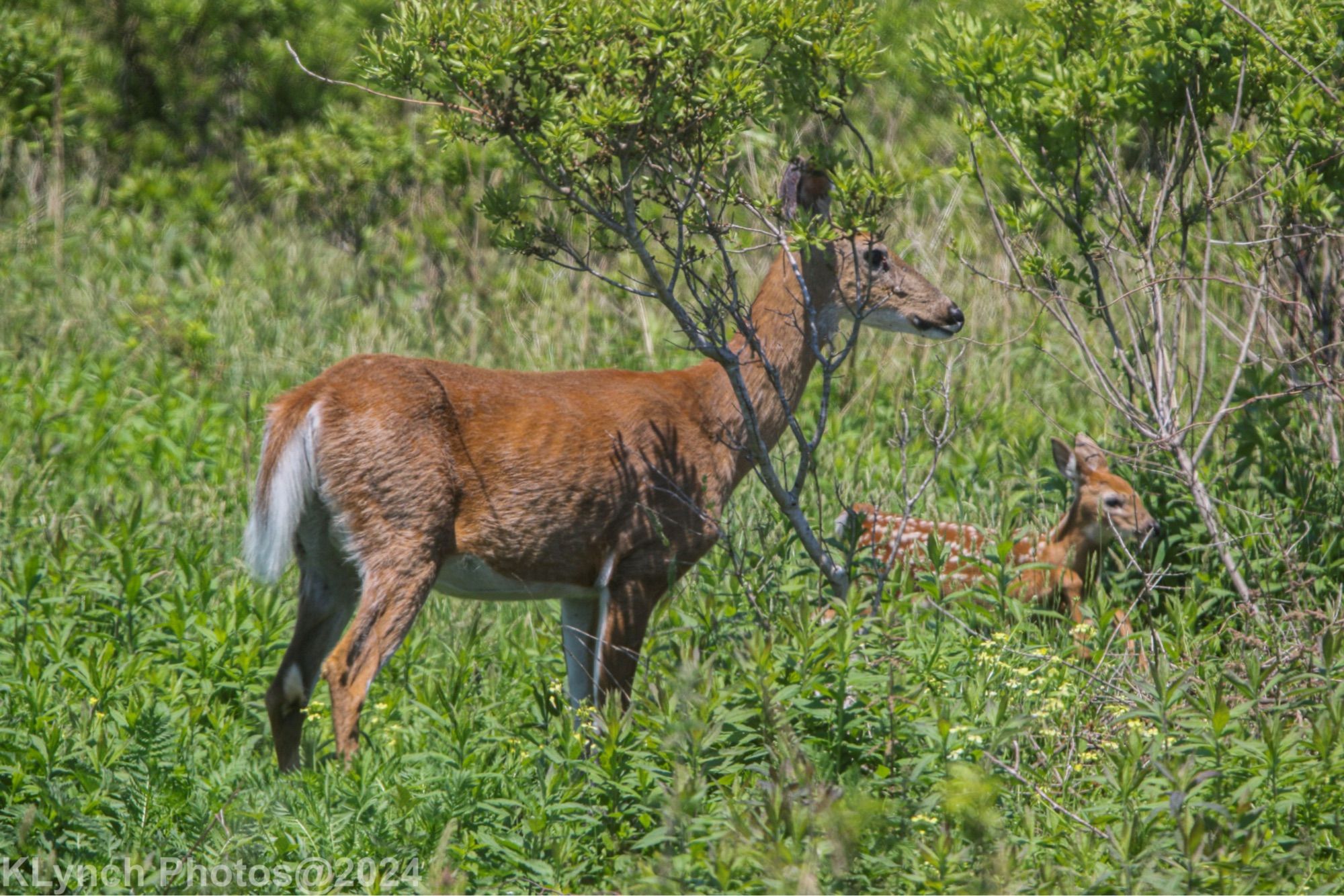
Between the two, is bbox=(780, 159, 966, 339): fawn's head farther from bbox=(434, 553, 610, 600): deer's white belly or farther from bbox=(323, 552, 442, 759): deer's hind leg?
bbox=(323, 552, 442, 759): deer's hind leg

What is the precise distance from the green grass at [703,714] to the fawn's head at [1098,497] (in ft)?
0.52

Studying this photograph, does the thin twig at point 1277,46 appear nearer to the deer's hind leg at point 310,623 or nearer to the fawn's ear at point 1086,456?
the fawn's ear at point 1086,456

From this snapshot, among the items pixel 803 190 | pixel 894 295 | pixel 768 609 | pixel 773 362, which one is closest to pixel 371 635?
pixel 768 609

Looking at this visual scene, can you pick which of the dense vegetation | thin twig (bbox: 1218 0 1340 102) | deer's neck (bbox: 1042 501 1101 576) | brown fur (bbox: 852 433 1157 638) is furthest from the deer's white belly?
thin twig (bbox: 1218 0 1340 102)

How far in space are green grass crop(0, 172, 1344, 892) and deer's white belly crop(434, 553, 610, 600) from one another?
0.20 meters

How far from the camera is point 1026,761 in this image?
4207 mm

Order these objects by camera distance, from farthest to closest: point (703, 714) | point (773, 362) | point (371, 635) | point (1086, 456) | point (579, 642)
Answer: point (1086, 456)
point (773, 362)
point (579, 642)
point (371, 635)
point (703, 714)

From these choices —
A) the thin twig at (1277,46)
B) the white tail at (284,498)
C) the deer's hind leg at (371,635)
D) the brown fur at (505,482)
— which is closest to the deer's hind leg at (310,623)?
the brown fur at (505,482)

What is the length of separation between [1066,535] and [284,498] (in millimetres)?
3505

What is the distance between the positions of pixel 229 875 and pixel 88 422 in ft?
15.3

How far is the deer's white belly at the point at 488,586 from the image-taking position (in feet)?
16.9

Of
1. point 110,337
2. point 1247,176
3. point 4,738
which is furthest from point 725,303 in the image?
point 110,337

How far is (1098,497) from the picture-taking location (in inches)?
245

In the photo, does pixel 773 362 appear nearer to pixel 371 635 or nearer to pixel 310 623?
pixel 371 635
